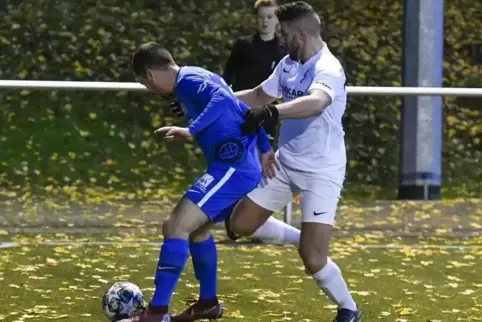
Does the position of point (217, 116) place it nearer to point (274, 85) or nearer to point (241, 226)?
point (274, 85)

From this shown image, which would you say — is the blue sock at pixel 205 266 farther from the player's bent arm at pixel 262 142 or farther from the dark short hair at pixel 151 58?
the dark short hair at pixel 151 58

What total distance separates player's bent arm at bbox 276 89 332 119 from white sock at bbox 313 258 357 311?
0.90 meters

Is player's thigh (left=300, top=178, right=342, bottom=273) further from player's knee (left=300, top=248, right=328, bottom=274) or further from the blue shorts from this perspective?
the blue shorts

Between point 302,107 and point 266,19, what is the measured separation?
422cm

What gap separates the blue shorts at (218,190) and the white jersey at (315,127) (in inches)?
15.2

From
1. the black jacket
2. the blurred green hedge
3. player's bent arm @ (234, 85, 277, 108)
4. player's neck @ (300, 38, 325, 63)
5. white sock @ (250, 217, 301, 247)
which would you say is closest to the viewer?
player's neck @ (300, 38, 325, 63)

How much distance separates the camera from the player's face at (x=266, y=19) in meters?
9.98

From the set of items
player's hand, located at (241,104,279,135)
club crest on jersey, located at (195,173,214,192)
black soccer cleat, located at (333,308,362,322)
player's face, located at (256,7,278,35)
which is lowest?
black soccer cleat, located at (333,308,362,322)

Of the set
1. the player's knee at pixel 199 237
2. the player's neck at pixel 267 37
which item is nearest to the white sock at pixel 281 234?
the player's knee at pixel 199 237

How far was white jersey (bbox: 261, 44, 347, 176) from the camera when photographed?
6281 mm

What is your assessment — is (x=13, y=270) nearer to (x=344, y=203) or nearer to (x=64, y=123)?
A: (x=344, y=203)

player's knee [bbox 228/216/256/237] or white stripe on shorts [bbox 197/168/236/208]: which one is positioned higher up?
white stripe on shorts [bbox 197/168/236/208]

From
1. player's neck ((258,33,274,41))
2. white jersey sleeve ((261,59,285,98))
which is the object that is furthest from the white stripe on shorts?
player's neck ((258,33,274,41))

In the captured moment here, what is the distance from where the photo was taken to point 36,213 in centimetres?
1130
